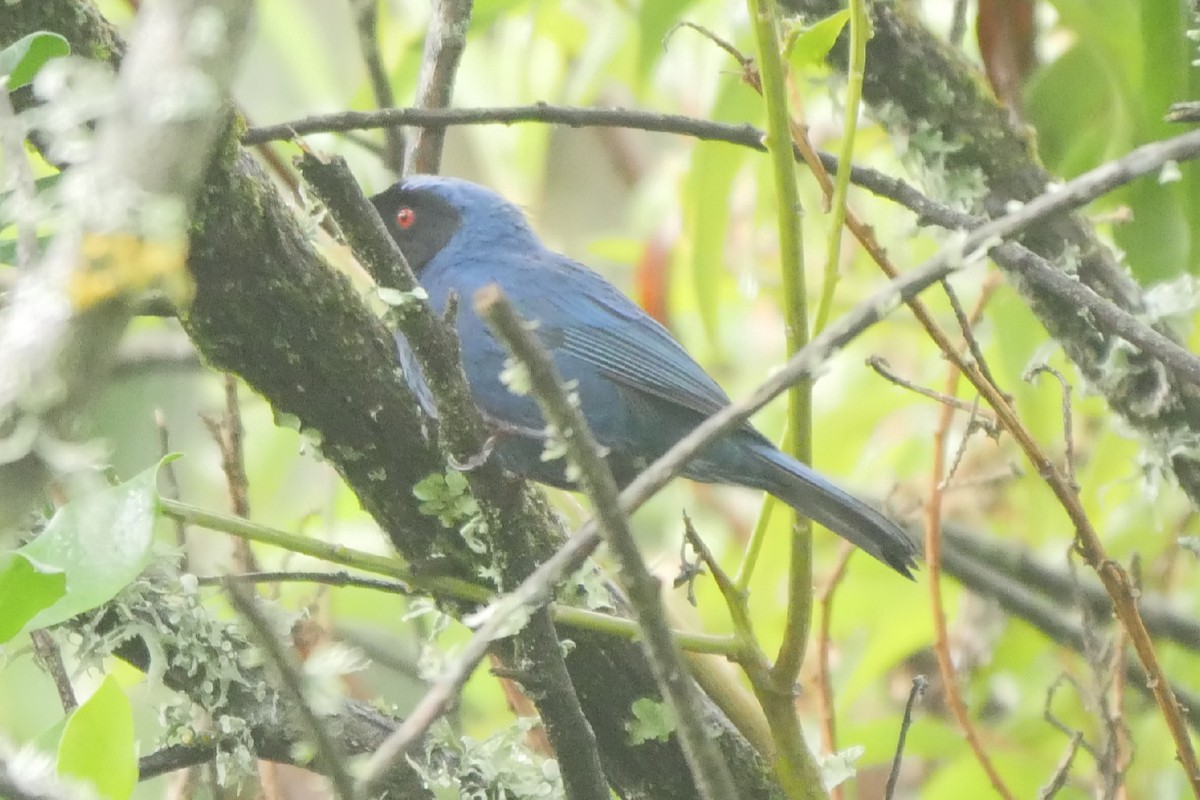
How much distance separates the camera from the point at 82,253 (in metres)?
0.85

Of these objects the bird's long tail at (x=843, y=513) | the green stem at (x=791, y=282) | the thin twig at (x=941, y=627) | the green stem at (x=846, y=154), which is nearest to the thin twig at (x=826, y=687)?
the bird's long tail at (x=843, y=513)

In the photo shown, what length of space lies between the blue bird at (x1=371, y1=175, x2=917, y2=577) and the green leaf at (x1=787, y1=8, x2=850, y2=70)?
0.72 meters

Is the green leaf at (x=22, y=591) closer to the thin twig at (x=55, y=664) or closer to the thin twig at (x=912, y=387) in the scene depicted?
the thin twig at (x=55, y=664)

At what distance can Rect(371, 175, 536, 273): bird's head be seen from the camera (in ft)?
10.6

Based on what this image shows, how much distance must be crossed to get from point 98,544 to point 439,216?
6.57 ft

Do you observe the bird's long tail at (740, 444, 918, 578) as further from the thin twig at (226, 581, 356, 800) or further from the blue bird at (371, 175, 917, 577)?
the thin twig at (226, 581, 356, 800)

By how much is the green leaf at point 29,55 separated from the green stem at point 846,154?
40.5 inches

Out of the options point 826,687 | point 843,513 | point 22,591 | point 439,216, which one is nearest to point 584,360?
point 439,216

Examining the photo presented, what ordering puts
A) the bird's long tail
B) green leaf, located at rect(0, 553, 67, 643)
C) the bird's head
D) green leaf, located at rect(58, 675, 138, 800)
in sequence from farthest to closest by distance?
the bird's head
the bird's long tail
green leaf, located at rect(58, 675, 138, 800)
green leaf, located at rect(0, 553, 67, 643)

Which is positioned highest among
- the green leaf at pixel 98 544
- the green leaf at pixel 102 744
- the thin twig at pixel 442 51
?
the thin twig at pixel 442 51

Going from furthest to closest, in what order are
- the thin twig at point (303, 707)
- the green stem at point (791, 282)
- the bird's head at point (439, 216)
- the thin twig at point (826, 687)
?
the bird's head at point (439, 216)
the thin twig at point (826, 687)
the green stem at point (791, 282)
the thin twig at point (303, 707)

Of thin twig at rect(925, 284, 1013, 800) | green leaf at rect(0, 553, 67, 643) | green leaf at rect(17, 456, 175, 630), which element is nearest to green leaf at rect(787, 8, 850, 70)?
thin twig at rect(925, 284, 1013, 800)

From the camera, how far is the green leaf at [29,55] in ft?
4.89

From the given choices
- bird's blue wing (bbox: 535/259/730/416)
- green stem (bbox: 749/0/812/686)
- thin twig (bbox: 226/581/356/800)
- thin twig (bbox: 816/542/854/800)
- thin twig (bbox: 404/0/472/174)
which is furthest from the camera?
bird's blue wing (bbox: 535/259/730/416)
